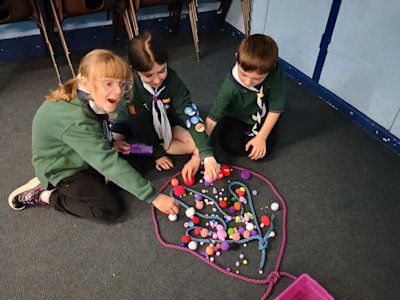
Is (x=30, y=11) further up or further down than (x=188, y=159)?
further up

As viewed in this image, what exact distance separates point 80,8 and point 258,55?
4.13ft

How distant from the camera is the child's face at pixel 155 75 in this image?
1421 mm

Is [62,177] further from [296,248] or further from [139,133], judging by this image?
[296,248]

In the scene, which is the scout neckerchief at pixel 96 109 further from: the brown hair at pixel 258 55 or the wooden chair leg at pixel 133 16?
the wooden chair leg at pixel 133 16

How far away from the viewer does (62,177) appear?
4.82ft

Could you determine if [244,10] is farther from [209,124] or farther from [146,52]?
[146,52]

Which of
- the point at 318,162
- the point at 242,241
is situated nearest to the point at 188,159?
the point at 242,241

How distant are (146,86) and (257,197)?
69 centimetres

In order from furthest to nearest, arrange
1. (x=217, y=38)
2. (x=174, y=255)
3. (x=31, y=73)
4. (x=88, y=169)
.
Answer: (x=217, y=38) < (x=31, y=73) < (x=88, y=169) < (x=174, y=255)

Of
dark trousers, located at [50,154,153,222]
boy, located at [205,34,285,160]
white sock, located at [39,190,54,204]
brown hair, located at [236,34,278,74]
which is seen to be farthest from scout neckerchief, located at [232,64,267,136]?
white sock, located at [39,190,54,204]

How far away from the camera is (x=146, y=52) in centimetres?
137

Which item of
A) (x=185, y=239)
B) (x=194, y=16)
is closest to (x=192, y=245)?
(x=185, y=239)

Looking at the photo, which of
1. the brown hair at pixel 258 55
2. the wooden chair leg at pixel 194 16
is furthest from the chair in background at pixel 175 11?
the brown hair at pixel 258 55

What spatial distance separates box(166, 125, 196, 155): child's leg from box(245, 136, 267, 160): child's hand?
0.93 feet
